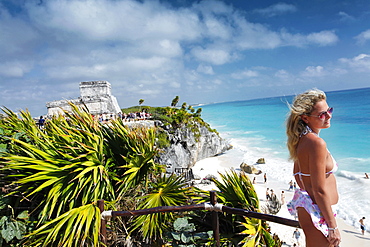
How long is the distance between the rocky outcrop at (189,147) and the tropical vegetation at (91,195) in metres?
9.97

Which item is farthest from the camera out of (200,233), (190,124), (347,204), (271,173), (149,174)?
(190,124)

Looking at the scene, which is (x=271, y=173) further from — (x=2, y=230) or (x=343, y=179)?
(x=2, y=230)

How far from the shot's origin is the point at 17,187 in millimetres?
2641

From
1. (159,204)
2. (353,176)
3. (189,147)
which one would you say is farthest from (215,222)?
(353,176)

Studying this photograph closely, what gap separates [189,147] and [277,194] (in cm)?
851

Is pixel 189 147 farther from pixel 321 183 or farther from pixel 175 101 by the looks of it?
pixel 321 183

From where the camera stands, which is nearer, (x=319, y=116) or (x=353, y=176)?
(x=319, y=116)

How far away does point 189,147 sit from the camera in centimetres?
2047

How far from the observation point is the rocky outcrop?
667 inches

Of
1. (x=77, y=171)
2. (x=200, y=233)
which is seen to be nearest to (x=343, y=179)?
(x=200, y=233)

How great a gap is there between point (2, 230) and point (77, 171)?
3.38 feet

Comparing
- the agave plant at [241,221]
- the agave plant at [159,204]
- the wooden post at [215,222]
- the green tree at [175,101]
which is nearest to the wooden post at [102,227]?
the agave plant at [159,204]

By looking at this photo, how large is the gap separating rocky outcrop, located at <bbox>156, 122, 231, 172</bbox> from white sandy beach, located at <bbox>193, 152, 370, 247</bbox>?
2.74 feet

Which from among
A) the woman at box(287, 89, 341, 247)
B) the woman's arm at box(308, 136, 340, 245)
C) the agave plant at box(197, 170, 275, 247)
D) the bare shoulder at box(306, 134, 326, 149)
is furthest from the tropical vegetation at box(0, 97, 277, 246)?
the bare shoulder at box(306, 134, 326, 149)
